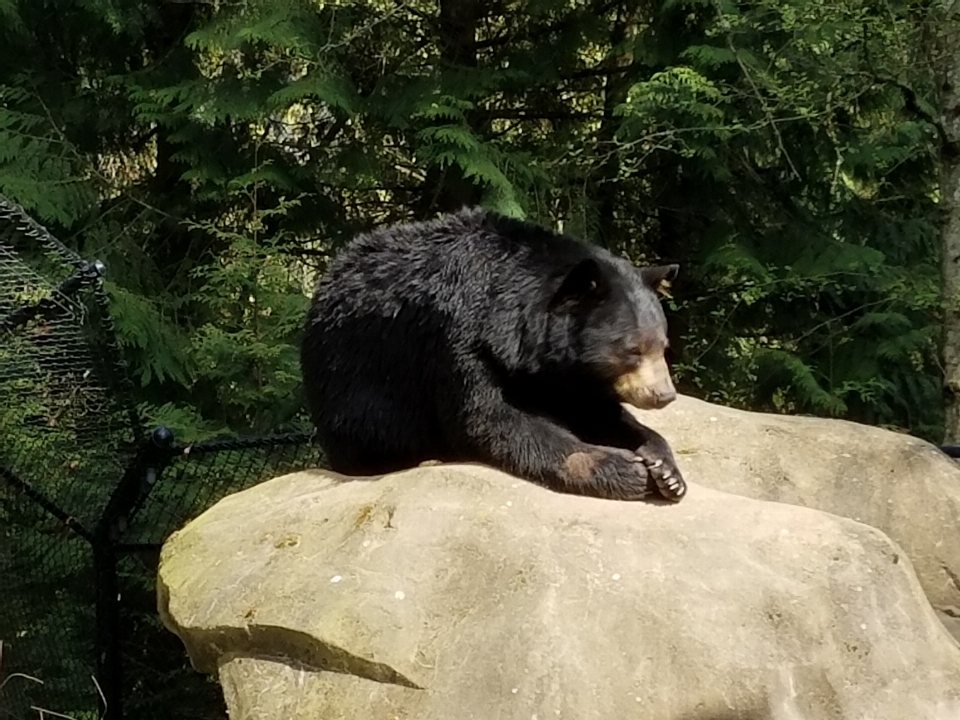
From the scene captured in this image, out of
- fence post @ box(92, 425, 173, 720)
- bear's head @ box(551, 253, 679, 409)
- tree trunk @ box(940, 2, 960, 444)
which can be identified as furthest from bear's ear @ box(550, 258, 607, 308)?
tree trunk @ box(940, 2, 960, 444)

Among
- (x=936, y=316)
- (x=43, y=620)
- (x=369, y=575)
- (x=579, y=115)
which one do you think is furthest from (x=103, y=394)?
(x=936, y=316)

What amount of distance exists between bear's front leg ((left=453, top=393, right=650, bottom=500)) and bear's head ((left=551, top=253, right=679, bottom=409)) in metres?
0.23

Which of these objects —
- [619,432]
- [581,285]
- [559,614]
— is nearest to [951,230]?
[619,432]

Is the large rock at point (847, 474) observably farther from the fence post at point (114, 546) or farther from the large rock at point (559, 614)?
the fence post at point (114, 546)

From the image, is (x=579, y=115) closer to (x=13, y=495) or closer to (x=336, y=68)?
(x=336, y=68)

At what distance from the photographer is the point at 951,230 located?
227 inches

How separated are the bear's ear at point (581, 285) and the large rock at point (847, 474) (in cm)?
89

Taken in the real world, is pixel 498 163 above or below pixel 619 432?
above

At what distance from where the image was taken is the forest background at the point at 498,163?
6371 millimetres

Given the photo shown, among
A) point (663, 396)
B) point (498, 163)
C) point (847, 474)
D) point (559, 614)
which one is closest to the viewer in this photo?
point (559, 614)

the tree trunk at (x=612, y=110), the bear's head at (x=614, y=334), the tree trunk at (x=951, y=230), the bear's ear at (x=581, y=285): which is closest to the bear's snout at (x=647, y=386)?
the bear's head at (x=614, y=334)

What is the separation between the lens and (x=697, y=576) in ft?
9.28

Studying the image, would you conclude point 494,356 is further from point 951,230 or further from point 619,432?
point 951,230

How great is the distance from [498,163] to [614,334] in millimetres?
3477
